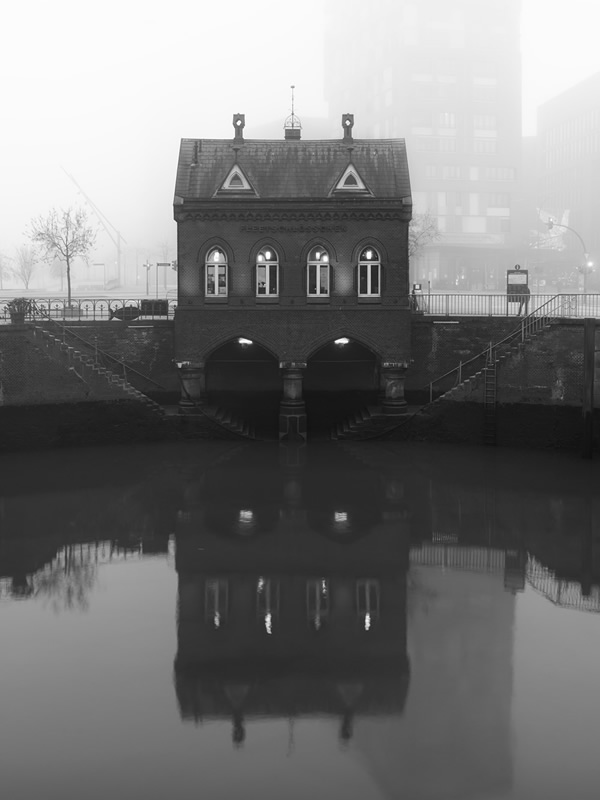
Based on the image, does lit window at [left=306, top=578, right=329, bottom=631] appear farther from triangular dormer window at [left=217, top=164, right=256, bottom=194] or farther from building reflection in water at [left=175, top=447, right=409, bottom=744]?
triangular dormer window at [left=217, top=164, right=256, bottom=194]

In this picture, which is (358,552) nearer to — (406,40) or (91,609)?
(91,609)

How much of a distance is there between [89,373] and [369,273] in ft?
42.2

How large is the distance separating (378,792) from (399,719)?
2342mm

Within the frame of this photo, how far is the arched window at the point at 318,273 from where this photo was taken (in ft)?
135

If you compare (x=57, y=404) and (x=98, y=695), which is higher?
(x=57, y=404)

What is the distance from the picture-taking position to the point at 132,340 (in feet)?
141

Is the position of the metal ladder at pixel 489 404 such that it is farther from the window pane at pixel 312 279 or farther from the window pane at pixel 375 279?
the window pane at pixel 312 279

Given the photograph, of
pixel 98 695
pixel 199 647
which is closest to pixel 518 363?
pixel 199 647

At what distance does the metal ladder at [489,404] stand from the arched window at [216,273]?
11.9 metres

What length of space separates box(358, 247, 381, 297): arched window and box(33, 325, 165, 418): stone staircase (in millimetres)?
10544

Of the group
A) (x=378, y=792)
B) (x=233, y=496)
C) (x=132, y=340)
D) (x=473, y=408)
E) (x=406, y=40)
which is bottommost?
(x=378, y=792)

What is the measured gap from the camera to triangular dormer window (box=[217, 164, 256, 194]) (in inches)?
1607

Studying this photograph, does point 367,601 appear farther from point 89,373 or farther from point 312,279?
point 312,279

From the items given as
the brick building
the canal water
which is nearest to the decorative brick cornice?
the brick building
